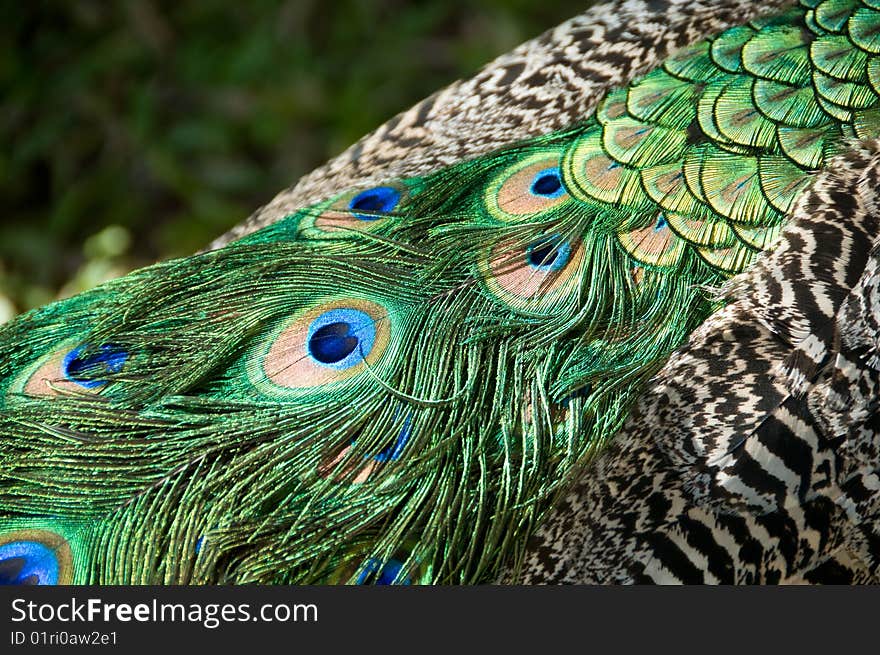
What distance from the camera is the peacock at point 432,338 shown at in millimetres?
1209

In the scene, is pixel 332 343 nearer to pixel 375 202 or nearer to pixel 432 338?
pixel 432 338

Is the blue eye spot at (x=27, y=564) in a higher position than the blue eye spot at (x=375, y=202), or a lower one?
lower

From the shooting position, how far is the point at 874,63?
1477 millimetres

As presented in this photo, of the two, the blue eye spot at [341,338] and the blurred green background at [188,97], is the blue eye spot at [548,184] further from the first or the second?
the blurred green background at [188,97]

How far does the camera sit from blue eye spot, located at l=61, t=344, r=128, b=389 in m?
1.29

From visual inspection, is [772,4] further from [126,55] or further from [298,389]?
[126,55]

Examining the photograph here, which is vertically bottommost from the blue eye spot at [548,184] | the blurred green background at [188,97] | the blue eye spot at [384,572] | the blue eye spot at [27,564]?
the blue eye spot at [384,572]

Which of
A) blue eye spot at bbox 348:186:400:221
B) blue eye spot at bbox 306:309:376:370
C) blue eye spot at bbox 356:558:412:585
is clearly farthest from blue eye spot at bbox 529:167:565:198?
blue eye spot at bbox 356:558:412:585

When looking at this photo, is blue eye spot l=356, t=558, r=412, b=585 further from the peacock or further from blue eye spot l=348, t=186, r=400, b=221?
blue eye spot l=348, t=186, r=400, b=221

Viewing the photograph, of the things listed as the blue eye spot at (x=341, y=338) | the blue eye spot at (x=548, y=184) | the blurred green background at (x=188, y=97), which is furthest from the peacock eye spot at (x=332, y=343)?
the blurred green background at (x=188, y=97)

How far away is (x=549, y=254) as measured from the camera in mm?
1410

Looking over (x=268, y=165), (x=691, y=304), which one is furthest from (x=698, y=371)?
(x=268, y=165)

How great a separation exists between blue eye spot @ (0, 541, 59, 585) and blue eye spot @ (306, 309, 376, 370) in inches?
15.4

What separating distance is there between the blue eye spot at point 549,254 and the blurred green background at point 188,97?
1.61m
